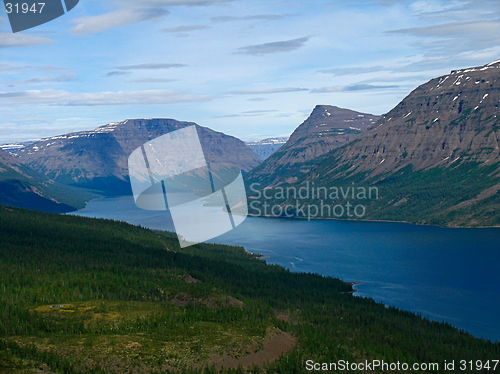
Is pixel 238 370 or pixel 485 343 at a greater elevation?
pixel 238 370

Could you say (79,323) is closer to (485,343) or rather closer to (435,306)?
(485,343)

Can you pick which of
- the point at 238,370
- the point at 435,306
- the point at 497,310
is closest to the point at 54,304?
the point at 238,370

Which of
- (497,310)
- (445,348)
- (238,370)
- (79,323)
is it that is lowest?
(497,310)

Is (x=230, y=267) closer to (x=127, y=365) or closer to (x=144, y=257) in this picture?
(x=144, y=257)

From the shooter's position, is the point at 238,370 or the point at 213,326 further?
the point at 213,326

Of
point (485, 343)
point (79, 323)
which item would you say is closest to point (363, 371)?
point (485, 343)

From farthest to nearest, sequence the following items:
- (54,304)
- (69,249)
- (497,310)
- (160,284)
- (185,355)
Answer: (69,249), (497,310), (160,284), (54,304), (185,355)

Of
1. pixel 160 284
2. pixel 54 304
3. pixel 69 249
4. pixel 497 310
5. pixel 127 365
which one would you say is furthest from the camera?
pixel 69 249
